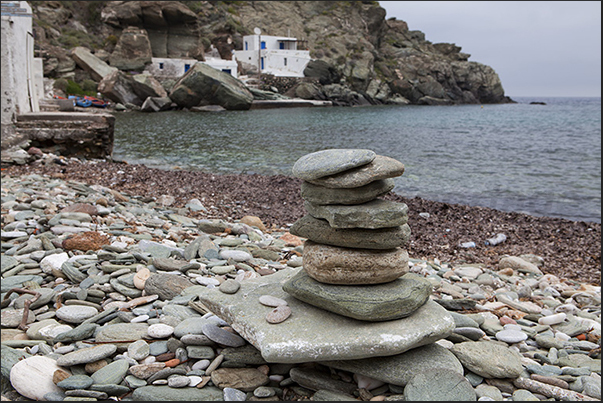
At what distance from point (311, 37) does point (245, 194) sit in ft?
294

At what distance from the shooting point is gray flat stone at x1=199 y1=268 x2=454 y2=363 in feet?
10.4

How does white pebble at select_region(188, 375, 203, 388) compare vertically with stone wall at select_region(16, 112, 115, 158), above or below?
below

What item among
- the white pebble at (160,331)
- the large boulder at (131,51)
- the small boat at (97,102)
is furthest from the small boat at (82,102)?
the white pebble at (160,331)

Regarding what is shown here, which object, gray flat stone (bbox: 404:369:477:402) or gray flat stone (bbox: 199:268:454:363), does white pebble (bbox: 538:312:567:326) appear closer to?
gray flat stone (bbox: 199:268:454:363)

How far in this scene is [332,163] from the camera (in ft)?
11.5

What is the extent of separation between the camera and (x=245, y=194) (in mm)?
12047

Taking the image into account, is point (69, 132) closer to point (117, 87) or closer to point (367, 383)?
point (367, 383)

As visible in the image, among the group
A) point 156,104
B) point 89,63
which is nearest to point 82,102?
point 156,104

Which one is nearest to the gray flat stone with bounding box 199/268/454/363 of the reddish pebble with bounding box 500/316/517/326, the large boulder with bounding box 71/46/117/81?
the reddish pebble with bounding box 500/316/517/326

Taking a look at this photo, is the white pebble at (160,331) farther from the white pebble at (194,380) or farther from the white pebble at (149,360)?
the white pebble at (194,380)

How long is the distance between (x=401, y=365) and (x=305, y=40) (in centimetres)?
8685

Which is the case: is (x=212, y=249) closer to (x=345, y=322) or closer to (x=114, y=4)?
(x=345, y=322)

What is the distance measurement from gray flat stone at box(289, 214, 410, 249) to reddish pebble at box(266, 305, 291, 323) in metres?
0.63

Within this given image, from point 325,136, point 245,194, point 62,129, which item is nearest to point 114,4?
point 325,136
